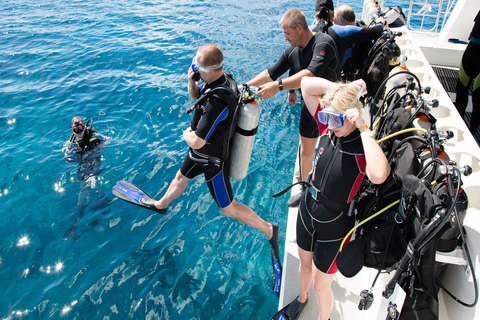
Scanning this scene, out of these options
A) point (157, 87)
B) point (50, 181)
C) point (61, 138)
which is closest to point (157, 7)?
point (157, 87)

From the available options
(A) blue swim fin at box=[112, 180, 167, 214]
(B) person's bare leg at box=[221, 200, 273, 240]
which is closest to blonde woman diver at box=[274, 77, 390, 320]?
(B) person's bare leg at box=[221, 200, 273, 240]

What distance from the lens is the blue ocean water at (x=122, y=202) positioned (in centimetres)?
343

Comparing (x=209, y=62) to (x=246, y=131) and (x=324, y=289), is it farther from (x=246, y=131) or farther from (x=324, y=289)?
(x=324, y=289)

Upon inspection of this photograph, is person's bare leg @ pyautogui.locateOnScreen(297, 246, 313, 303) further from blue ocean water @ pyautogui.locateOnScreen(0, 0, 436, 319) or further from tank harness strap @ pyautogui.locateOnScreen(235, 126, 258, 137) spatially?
tank harness strap @ pyautogui.locateOnScreen(235, 126, 258, 137)

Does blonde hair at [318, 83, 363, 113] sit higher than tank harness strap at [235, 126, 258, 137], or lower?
higher

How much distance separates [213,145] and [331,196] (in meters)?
1.33

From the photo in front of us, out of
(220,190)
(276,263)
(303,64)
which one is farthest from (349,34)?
(276,263)

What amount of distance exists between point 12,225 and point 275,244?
11.2ft

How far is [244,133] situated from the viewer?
10.3 feet

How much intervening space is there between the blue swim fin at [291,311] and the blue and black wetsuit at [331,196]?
0.65m

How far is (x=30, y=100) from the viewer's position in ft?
23.3

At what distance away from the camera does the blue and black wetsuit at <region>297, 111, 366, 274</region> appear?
221 centimetres

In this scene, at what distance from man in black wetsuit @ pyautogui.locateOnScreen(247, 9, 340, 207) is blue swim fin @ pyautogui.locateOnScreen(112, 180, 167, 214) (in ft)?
5.63

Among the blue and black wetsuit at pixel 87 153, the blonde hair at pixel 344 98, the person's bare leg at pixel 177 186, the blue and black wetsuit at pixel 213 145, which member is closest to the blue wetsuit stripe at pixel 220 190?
the blue and black wetsuit at pixel 213 145
